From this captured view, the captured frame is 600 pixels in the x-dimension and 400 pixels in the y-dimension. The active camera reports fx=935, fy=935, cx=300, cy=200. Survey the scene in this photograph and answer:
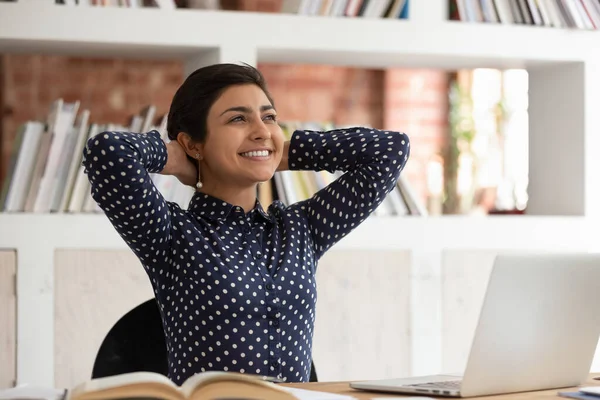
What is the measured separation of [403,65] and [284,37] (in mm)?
498

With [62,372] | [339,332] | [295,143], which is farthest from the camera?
[339,332]

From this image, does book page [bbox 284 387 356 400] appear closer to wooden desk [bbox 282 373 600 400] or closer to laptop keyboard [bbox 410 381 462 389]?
wooden desk [bbox 282 373 600 400]

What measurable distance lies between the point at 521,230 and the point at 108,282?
1.23m

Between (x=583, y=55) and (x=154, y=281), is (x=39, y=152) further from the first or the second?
(x=583, y=55)

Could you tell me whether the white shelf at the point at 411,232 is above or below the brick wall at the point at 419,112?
below

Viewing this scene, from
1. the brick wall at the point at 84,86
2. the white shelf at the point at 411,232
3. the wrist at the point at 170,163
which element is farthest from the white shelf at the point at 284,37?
the brick wall at the point at 84,86

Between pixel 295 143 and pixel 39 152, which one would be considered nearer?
pixel 295 143

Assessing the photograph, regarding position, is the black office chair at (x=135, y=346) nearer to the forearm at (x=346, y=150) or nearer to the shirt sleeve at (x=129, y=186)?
the shirt sleeve at (x=129, y=186)

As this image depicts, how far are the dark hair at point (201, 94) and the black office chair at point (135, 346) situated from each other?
1.13 feet

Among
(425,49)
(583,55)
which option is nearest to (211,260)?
(425,49)

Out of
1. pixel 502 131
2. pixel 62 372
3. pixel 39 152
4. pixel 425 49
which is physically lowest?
pixel 62 372

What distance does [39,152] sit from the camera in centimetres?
261

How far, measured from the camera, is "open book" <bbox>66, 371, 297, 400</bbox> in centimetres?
104

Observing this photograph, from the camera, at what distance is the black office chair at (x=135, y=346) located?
1698mm
